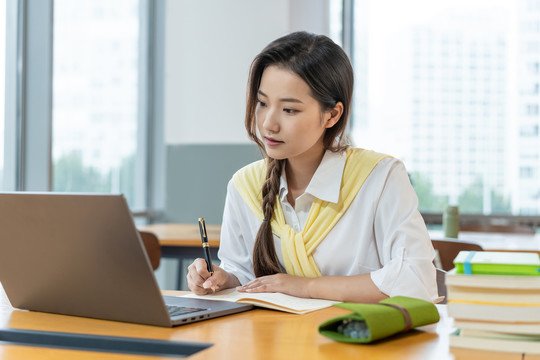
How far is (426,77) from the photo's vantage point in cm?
559

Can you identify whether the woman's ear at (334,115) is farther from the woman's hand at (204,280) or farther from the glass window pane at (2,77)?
the glass window pane at (2,77)

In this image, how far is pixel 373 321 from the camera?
1072mm

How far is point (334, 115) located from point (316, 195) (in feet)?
0.74

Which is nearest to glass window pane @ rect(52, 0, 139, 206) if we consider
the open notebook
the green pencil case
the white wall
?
the white wall

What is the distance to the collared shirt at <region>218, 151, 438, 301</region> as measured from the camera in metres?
1.53

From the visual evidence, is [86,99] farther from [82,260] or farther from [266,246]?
[82,260]

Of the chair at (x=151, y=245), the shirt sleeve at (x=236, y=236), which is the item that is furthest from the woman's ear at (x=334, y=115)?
the chair at (x=151, y=245)

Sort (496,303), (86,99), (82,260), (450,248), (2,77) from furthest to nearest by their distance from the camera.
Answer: (86,99) < (2,77) < (450,248) < (82,260) < (496,303)

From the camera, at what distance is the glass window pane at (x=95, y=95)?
163 inches

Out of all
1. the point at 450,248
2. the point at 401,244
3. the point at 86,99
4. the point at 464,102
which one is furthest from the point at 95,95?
the point at 401,244

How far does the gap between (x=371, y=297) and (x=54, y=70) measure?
3.10 meters

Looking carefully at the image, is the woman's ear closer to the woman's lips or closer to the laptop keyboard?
the woman's lips

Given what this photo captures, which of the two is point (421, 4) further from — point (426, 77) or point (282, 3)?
point (282, 3)

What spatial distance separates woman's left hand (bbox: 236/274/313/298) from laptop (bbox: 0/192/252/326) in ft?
0.52
